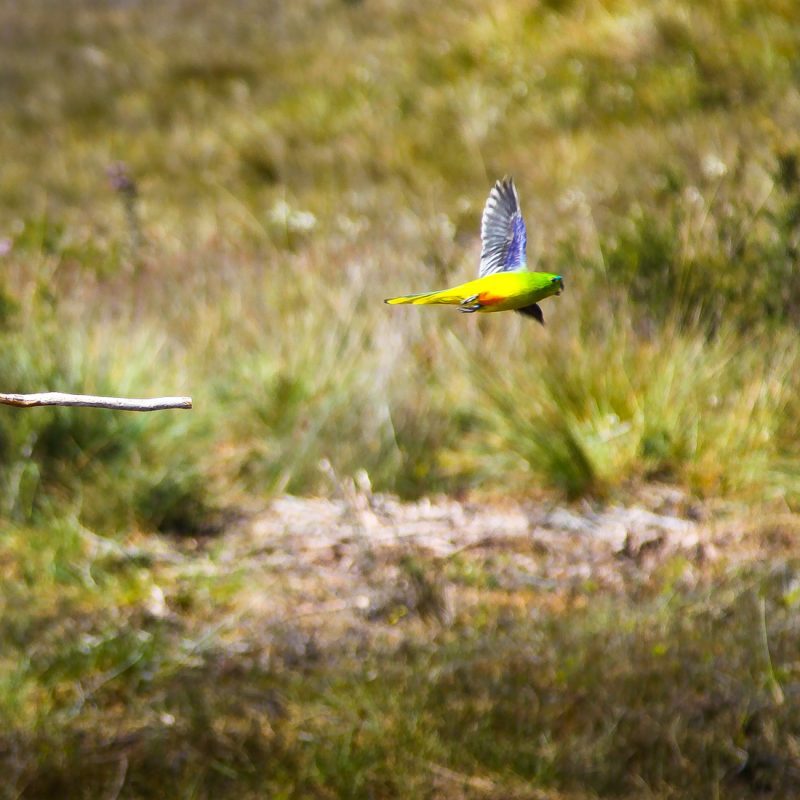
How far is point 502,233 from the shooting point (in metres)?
0.67

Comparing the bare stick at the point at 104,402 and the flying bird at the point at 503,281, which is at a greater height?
the flying bird at the point at 503,281

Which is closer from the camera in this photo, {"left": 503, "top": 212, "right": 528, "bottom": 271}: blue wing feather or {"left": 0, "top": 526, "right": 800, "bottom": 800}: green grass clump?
{"left": 503, "top": 212, "right": 528, "bottom": 271}: blue wing feather

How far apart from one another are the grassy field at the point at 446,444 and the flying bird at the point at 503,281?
90cm

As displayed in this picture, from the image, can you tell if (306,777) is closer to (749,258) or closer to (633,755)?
(633,755)

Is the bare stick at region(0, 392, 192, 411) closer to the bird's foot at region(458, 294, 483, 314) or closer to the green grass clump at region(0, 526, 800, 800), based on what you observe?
the bird's foot at region(458, 294, 483, 314)

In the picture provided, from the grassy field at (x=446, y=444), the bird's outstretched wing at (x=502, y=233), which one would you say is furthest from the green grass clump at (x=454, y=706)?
the bird's outstretched wing at (x=502, y=233)

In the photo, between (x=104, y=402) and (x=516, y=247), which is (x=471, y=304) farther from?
(x=104, y=402)

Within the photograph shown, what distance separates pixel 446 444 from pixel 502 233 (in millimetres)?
5185

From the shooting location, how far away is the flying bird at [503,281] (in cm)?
60

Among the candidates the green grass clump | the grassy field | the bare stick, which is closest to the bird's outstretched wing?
the bare stick

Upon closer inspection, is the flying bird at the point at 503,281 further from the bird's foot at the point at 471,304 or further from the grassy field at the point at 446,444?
the grassy field at the point at 446,444

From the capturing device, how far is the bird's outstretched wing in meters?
0.64

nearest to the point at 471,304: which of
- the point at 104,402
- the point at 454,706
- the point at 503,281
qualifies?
the point at 503,281

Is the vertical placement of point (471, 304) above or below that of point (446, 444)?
above
